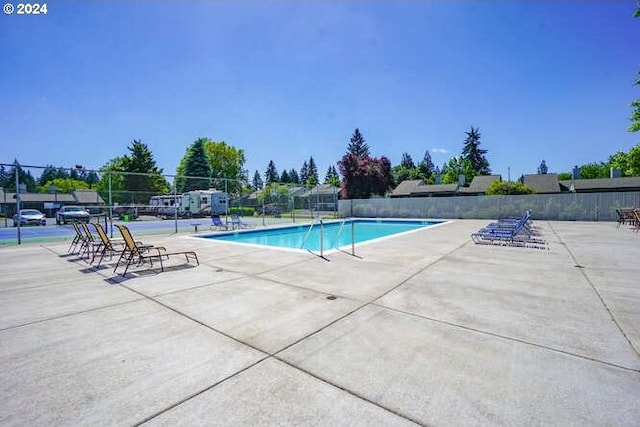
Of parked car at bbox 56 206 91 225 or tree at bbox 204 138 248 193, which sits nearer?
parked car at bbox 56 206 91 225

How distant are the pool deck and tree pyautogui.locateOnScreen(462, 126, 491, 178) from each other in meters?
56.6

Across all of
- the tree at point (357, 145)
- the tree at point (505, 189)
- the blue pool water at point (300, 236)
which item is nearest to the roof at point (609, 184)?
the tree at point (505, 189)

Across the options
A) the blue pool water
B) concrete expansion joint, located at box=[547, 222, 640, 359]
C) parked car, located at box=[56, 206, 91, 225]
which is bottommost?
the blue pool water

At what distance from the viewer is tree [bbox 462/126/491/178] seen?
55594 mm

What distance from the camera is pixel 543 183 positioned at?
34.3 meters

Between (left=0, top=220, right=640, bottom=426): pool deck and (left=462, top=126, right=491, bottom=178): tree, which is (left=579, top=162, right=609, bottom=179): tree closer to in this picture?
(left=462, top=126, right=491, bottom=178): tree

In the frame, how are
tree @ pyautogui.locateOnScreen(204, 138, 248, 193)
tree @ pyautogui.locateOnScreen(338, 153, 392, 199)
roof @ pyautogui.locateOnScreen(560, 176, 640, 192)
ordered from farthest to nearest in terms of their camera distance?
tree @ pyautogui.locateOnScreen(204, 138, 248, 193)
tree @ pyautogui.locateOnScreen(338, 153, 392, 199)
roof @ pyautogui.locateOnScreen(560, 176, 640, 192)

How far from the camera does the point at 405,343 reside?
282cm

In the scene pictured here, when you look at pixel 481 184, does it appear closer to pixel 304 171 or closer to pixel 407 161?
pixel 407 161

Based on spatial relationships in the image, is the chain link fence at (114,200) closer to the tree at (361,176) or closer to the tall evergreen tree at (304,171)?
the tree at (361,176)

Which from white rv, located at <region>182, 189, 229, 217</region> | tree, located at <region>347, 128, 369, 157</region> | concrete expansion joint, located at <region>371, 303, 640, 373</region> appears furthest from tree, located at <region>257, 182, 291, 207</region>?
tree, located at <region>347, 128, 369, 157</region>

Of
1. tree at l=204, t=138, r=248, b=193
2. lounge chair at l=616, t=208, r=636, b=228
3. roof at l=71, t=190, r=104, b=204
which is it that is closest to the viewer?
lounge chair at l=616, t=208, r=636, b=228

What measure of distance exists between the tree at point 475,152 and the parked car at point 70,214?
57.9 metres

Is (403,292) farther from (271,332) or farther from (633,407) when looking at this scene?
(633,407)
